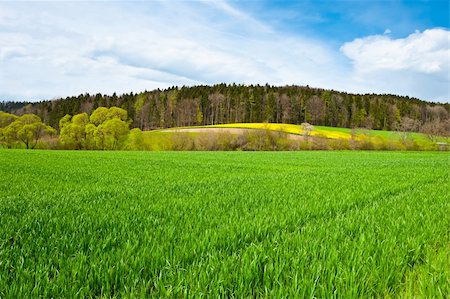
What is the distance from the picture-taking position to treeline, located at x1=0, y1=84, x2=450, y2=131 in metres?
115

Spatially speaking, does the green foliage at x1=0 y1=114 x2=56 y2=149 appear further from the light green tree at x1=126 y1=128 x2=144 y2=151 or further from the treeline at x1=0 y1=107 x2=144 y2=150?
the light green tree at x1=126 y1=128 x2=144 y2=151

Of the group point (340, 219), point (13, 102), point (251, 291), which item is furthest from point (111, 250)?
point (13, 102)

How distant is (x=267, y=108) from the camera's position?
113938 millimetres

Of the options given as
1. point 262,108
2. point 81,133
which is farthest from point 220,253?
point 262,108

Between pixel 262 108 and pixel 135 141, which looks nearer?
pixel 135 141

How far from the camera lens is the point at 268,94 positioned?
12000 centimetres

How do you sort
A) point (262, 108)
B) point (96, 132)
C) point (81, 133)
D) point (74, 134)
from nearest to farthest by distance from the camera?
point (96, 132), point (74, 134), point (81, 133), point (262, 108)

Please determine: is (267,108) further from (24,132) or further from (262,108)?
(24,132)

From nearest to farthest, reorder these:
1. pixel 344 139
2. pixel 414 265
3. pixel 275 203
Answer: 1. pixel 414 265
2. pixel 275 203
3. pixel 344 139

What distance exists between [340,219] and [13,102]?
612ft

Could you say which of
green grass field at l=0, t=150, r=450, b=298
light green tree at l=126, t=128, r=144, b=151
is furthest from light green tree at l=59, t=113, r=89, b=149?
green grass field at l=0, t=150, r=450, b=298

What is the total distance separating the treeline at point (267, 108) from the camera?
114625 mm

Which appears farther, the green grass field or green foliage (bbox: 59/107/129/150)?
green foliage (bbox: 59/107/129/150)

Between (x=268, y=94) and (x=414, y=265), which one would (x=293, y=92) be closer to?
(x=268, y=94)
